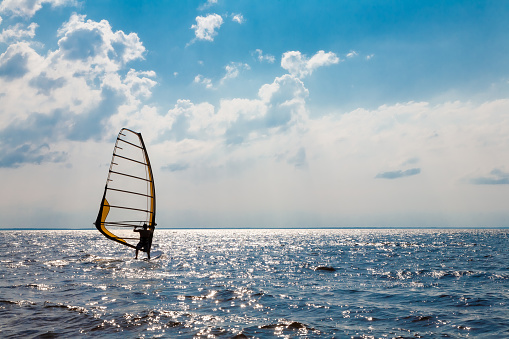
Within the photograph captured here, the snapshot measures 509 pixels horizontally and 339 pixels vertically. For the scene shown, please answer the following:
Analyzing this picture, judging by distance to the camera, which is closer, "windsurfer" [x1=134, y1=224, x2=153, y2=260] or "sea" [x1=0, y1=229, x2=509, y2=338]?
"sea" [x1=0, y1=229, x2=509, y2=338]

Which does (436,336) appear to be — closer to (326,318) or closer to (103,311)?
(326,318)

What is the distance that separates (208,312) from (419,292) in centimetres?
1249

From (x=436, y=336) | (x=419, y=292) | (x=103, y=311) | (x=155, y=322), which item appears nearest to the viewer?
(x=436, y=336)

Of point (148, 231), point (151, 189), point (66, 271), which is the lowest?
point (66, 271)

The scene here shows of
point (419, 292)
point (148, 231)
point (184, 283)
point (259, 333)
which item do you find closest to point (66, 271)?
point (148, 231)

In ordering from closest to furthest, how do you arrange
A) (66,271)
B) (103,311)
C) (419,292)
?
1. (103,311)
2. (419,292)
3. (66,271)

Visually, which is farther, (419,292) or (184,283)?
(184,283)

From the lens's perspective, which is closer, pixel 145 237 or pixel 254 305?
pixel 254 305

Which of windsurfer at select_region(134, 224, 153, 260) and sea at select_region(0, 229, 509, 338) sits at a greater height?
windsurfer at select_region(134, 224, 153, 260)

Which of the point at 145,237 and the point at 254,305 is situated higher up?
the point at 145,237

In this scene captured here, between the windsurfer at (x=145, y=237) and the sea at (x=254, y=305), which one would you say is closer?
the sea at (x=254, y=305)

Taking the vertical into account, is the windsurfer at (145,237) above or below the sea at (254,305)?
above

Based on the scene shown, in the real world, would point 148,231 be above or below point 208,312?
above

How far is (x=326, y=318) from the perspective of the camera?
15320 mm
